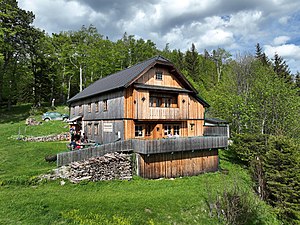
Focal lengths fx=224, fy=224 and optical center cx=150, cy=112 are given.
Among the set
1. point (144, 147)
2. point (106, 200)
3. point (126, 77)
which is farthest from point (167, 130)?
point (106, 200)

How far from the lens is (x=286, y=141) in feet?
59.1

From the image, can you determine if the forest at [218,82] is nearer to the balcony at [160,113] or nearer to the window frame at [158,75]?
the balcony at [160,113]

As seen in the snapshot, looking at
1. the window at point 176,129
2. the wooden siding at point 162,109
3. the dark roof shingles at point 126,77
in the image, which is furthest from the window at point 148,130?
the dark roof shingles at point 126,77

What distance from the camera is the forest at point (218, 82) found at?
704 inches

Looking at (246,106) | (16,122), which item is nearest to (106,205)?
(246,106)

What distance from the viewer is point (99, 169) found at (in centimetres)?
1608

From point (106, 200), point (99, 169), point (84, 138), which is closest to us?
point (106, 200)

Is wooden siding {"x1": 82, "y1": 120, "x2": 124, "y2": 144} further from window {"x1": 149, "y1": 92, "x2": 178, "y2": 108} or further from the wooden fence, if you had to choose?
window {"x1": 149, "y1": 92, "x2": 178, "y2": 108}

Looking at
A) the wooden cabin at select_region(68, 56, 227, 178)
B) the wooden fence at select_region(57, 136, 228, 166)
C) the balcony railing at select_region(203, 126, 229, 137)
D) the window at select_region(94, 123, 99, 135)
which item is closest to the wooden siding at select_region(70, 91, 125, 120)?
the wooden cabin at select_region(68, 56, 227, 178)

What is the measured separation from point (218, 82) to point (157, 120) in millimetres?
30236

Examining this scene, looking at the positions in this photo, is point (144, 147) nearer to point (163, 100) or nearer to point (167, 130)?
point (167, 130)

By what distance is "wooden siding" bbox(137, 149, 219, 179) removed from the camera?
59.0 ft

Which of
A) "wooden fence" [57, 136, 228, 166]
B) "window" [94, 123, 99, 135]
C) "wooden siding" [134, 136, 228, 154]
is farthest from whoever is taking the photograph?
"window" [94, 123, 99, 135]

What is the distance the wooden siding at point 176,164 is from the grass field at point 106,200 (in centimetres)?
83
